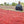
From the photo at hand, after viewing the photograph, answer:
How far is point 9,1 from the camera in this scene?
8.80 feet

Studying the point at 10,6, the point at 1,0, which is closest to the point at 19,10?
the point at 10,6

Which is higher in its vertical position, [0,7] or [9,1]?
[9,1]

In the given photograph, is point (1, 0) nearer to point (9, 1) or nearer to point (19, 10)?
point (9, 1)

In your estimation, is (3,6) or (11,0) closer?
(3,6)

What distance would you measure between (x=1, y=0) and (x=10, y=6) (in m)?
0.47

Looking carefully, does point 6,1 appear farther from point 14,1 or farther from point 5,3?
point 14,1

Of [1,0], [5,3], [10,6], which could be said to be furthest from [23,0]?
[1,0]

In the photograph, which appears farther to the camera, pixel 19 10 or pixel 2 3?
pixel 2 3

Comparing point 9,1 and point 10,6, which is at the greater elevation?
point 9,1

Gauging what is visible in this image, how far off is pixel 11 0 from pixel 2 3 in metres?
0.39

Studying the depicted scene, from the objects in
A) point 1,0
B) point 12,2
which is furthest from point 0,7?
point 12,2

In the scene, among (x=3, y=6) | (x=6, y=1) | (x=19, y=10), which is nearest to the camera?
(x=19, y=10)

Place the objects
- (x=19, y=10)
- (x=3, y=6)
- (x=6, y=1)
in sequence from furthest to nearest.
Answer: (x=6, y=1) < (x=3, y=6) < (x=19, y=10)

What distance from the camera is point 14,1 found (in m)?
2.65
